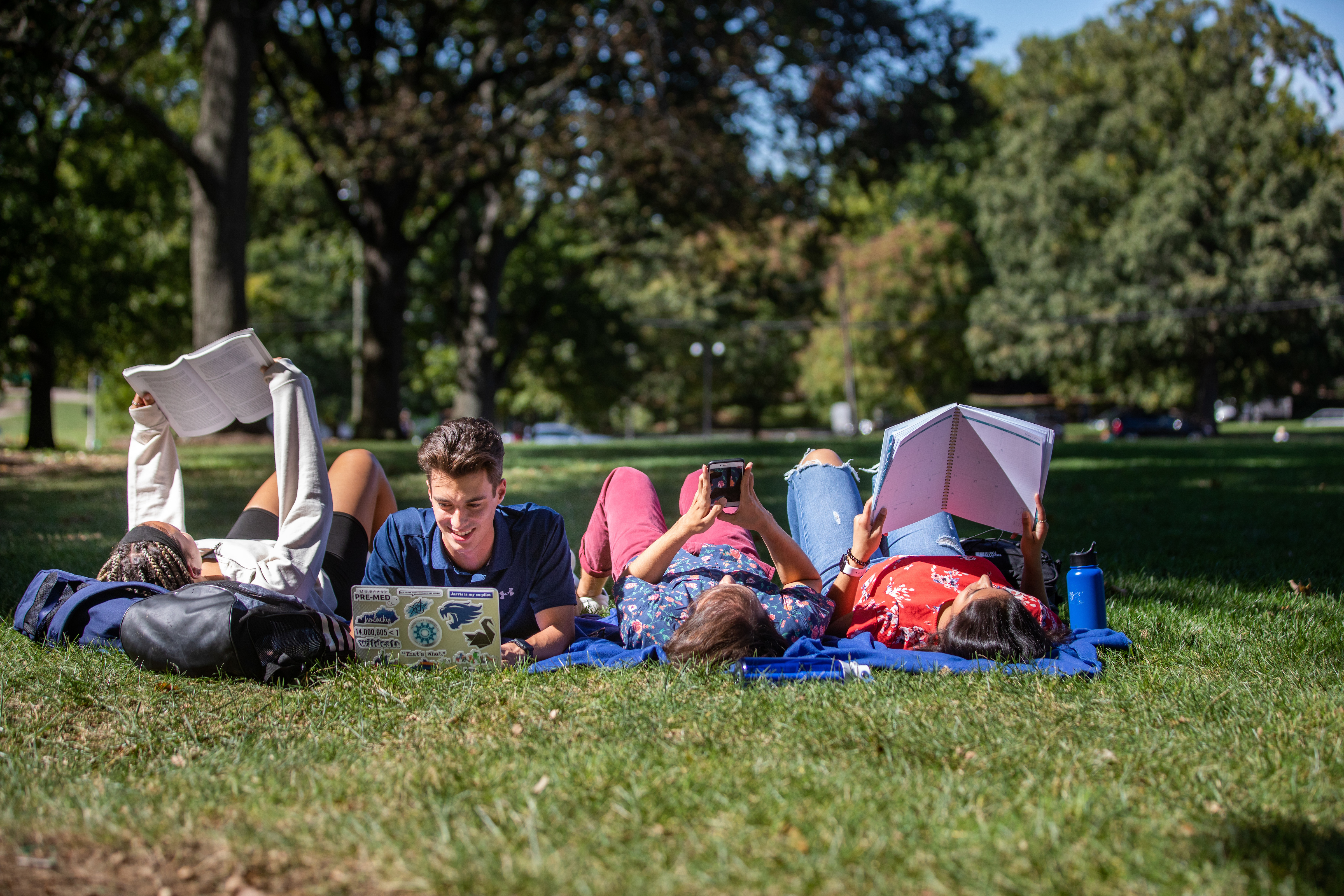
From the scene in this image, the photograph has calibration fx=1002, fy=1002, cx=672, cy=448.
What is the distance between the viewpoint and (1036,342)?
40.8 metres

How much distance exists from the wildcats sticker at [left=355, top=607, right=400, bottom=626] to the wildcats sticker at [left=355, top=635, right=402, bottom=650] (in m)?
0.06

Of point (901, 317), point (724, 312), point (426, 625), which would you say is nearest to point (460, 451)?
point (426, 625)

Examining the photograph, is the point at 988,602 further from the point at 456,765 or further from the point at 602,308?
the point at 602,308

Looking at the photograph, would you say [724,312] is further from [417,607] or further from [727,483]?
[417,607]

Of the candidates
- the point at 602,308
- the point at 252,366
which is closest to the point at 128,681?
the point at 252,366

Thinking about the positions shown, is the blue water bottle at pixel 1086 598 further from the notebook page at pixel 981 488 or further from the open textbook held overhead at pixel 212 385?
the open textbook held overhead at pixel 212 385

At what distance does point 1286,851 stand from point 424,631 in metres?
2.99

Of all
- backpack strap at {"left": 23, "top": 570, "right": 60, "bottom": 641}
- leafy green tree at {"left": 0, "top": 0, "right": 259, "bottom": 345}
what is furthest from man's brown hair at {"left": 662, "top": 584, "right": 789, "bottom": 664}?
leafy green tree at {"left": 0, "top": 0, "right": 259, "bottom": 345}

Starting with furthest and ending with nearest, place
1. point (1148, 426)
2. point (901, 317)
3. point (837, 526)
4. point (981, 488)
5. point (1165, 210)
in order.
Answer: point (901, 317)
point (1148, 426)
point (1165, 210)
point (837, 526)
point (981, 488)

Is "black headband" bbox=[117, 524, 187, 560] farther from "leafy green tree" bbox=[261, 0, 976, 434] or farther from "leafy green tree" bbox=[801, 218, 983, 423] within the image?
"leafy green tree" bbox=[801, 218, 983, 423]

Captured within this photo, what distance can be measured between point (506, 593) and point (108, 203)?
2653 cm

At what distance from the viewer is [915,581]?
4750mm

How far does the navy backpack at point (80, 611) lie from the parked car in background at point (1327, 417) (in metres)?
65.3

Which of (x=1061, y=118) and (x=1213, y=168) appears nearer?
(x=1213, y=168)
